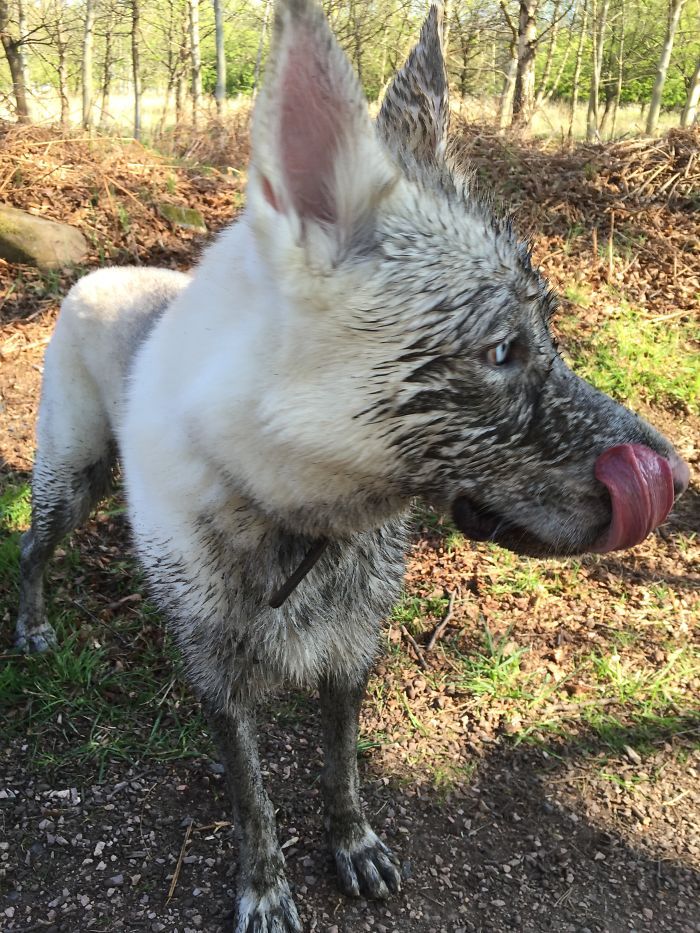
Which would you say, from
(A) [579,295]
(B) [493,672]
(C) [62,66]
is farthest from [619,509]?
(C) [62,66]

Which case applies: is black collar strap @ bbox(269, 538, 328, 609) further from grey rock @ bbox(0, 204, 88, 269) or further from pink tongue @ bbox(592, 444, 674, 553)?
grey rock @ bbox(0, 204, 88, 269)

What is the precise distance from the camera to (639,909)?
2.56 meters

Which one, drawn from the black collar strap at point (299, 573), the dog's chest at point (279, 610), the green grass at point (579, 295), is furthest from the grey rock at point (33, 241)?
the black collar strap at point (299, 573)

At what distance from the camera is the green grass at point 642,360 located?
17.1 ft

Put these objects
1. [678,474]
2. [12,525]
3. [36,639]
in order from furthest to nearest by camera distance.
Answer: [12,525], [36,639], [678,474]

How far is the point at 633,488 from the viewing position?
1.67 metres

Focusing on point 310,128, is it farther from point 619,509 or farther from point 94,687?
point 94,687

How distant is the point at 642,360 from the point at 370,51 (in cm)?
1403

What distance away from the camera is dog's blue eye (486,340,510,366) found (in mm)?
1619

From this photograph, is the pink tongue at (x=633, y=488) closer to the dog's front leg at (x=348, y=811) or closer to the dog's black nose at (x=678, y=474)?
the dog's black nose at (x=678, y=474)

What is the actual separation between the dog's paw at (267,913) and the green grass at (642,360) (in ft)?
12.9

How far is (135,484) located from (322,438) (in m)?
0.94

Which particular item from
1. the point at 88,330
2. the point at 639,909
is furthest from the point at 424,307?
the point at 639,909

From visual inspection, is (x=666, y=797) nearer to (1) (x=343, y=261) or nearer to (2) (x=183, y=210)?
(1) (x=343, y=261)
